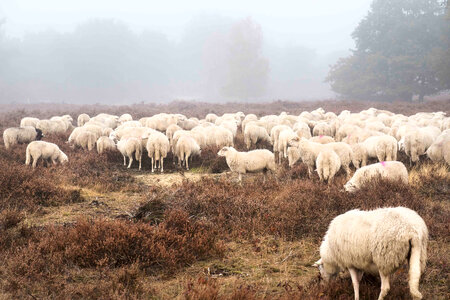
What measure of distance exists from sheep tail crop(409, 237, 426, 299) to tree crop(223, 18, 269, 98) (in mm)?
55240

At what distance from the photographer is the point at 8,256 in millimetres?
4383

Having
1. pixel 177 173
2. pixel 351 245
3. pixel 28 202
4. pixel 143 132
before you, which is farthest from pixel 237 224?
pixel 143 132

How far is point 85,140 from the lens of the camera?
1352 centimetres

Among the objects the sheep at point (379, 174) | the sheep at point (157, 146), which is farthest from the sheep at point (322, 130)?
the sheep at point (379, 174)

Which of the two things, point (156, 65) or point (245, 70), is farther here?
point (156, 65)

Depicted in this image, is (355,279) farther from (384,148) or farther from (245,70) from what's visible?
(245,70)

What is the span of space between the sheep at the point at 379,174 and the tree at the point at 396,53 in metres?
31.9

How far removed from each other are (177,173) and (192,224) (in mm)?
5763

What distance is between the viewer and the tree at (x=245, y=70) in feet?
190

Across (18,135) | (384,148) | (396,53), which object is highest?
(396,53)

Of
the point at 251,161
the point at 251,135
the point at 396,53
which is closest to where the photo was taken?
the point at 251,161

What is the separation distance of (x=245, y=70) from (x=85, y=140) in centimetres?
4703

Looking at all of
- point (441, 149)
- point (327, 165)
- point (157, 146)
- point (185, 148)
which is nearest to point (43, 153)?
point (157, 146)

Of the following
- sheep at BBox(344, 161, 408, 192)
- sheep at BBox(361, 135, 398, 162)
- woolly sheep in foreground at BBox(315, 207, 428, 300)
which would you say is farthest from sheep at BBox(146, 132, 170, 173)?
woolly sheep in foreground at BBox(315, 207, 428, 300)
